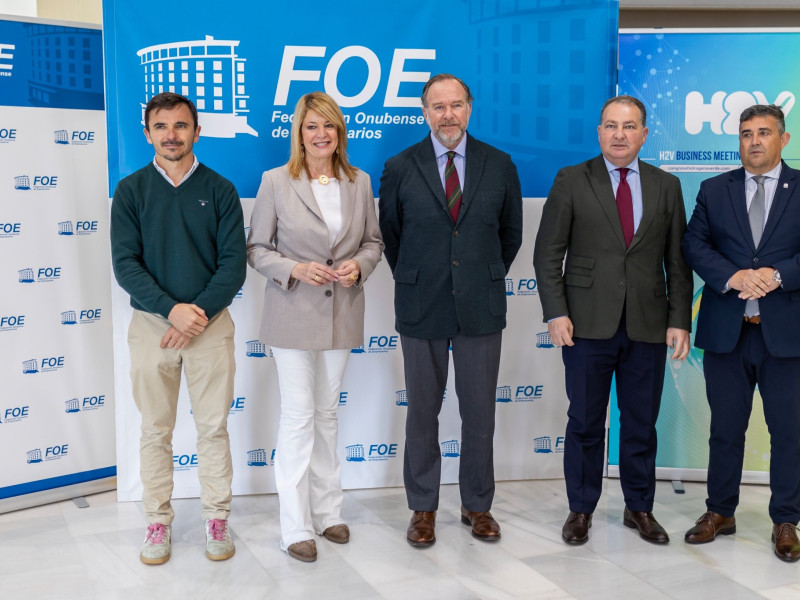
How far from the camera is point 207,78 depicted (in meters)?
3.75

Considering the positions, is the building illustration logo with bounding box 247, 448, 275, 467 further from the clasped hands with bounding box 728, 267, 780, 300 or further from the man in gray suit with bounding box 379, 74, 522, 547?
the clasped hands with bounding box 728, 267, 780, 300

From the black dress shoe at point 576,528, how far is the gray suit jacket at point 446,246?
89 cm

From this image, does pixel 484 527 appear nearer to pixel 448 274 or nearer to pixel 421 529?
pixel 421 529

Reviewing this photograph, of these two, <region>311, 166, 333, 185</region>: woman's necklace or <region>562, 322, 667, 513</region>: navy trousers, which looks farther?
<region>562, 322, 667, 513</region>: navy trousers

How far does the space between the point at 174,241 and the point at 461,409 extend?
4.41ft

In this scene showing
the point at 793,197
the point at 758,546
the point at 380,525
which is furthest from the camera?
the point at 380,525

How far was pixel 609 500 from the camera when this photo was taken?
3.91 metres

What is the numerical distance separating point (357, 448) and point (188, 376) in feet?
3.80

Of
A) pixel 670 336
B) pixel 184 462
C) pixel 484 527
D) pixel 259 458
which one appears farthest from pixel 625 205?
pixel 184 462

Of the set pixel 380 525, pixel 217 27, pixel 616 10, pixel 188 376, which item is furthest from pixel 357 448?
pixel 616 10

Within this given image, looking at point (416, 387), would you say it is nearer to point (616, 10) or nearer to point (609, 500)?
point (609, 500)

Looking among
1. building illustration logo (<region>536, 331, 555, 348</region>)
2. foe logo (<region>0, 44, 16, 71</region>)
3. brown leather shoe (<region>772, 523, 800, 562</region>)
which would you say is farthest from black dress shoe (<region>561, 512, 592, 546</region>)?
foe logo (<region>0, 44, 16, 71</region>)

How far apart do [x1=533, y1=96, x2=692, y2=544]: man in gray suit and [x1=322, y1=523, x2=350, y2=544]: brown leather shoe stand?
3.02 ft

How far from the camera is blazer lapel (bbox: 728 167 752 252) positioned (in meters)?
3.18
